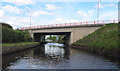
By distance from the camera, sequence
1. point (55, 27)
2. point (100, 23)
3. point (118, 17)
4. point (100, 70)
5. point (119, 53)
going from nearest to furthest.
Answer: point (100, 70), point (119, 53), point (118, 17), point (100, 23), point (55, 27)

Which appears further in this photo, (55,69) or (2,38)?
(2,38)

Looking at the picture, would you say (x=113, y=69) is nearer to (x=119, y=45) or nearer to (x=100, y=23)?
(x=119, y=45)

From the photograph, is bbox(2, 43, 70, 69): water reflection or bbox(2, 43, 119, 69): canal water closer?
bbox(2, 43, 119, 69): canal water

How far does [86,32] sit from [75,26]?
504 centimetres

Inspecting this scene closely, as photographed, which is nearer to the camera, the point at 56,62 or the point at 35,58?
the point at 56,62

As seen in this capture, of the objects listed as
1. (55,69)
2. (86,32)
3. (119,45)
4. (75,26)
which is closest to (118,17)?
(86,32)

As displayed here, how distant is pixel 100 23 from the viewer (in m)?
39.9

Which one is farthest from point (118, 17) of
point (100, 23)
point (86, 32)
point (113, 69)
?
point (113, 69)

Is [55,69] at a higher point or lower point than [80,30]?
lower

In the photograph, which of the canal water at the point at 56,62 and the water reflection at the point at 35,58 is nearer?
the canal water at the point at 56,62

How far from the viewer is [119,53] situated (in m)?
16.1

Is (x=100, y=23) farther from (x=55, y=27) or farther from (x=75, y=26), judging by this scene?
(x=55, y=27)

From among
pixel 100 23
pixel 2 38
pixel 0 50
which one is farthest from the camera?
pixel 100 23

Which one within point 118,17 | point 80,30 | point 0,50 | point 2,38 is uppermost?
point 118,17
